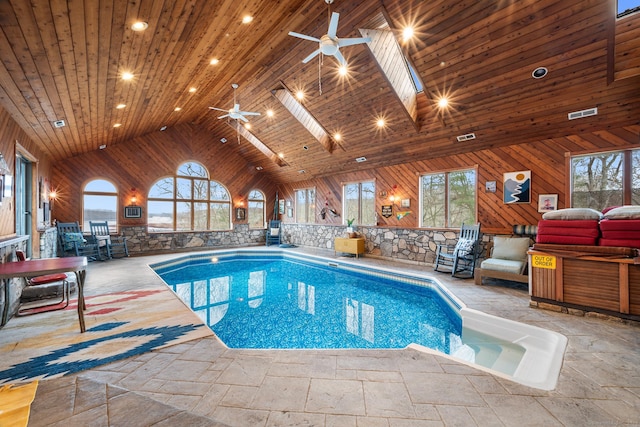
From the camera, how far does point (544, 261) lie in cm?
381

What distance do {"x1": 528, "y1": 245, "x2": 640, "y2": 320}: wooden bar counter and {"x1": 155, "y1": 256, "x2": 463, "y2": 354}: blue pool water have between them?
128 cm

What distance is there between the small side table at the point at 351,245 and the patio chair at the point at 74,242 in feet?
23.7

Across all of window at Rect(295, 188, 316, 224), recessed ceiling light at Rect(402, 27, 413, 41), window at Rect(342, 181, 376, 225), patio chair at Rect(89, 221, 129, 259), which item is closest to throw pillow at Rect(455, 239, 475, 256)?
window at Rect(342, 181, 376, 225)

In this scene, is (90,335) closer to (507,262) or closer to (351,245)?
(507,262)

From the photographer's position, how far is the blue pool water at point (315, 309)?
12.1 ft

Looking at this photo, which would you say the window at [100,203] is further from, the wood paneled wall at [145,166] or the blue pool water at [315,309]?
the blue pool water at [315,309]

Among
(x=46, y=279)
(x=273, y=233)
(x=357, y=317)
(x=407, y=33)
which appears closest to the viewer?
(x=46, y=279)

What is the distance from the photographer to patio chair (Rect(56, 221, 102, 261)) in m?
7.45

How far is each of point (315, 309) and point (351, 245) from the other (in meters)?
4.18

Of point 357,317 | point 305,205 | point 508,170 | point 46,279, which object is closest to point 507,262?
point 508,170

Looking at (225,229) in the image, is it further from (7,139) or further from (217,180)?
(7,139)

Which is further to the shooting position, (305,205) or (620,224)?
(305,205)

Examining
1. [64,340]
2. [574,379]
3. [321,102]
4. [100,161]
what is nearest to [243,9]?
[321,102]

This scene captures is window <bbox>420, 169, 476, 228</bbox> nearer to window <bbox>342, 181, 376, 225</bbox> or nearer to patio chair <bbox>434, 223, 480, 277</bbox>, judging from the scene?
patio chair <bbox>434, 223, 480, 277</bbox>
